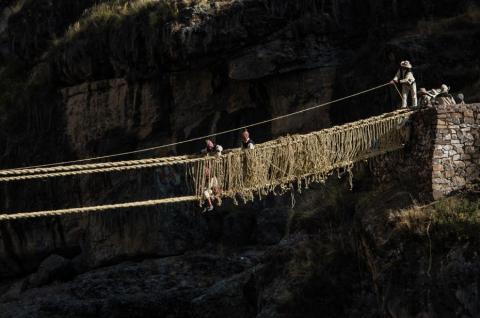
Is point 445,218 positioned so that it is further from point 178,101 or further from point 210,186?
point 178,101

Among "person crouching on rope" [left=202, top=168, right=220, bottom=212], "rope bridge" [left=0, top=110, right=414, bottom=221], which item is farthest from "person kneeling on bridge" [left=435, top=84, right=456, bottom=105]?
"person crouching on rope" [left=202, top=168, right=220, bottom=212]

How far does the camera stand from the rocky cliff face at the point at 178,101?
2705cm

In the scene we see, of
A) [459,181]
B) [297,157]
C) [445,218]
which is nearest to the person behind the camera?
[445,218]

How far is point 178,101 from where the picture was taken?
104ft

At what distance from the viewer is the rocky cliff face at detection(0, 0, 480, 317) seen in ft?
88.7

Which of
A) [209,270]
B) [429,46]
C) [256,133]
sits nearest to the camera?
[429,46]

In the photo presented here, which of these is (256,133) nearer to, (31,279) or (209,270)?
(209,270)

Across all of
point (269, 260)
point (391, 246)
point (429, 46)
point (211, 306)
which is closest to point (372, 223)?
point (391, 246)

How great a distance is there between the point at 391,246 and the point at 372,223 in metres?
1.04

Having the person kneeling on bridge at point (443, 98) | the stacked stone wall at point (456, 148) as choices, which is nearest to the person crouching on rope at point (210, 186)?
the stacked stone wall at point (456, 148)

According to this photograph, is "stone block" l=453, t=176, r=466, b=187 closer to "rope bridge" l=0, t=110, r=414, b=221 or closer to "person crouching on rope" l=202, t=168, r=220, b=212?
"rope bridge" l=0, t=110, r=414, b=221

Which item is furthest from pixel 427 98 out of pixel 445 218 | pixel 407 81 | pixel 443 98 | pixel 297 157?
pixel 445 218

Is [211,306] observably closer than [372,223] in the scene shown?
No

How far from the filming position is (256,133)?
100 feet
